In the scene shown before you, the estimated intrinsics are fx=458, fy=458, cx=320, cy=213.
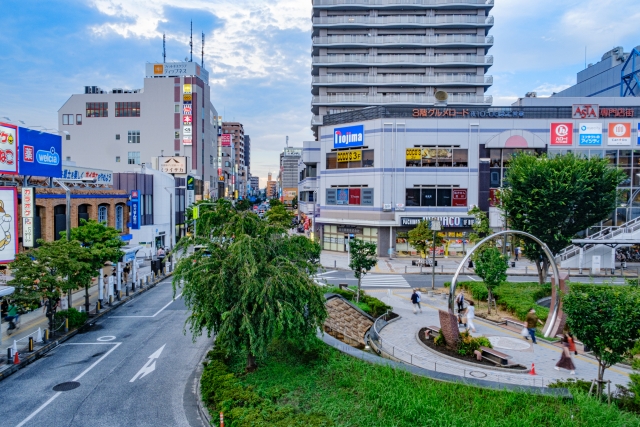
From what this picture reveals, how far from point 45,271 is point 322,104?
5463cm

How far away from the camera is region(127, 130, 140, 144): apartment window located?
271 feet

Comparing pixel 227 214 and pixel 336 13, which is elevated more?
pixel 336 13

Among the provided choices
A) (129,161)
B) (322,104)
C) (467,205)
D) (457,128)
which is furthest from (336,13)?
(129,161)

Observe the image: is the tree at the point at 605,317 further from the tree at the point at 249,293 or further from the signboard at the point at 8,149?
the signboard at the point at 8,149

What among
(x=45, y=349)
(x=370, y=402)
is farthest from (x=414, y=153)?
(x=370, y=402)

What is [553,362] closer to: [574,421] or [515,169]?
[574,421]

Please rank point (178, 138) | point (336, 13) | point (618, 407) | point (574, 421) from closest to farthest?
1. point (574, 421)
2. point (618, 407)
3. point (336, 13)
4. point (178, 138)

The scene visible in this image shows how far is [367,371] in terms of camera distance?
47.4 ft

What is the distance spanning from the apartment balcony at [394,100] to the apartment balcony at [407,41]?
732 cm

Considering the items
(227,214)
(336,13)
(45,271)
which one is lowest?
(45,271)

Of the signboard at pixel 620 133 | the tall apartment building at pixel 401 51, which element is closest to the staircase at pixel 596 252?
the signboard at pixel 620 133

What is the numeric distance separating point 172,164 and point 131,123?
16492 mm

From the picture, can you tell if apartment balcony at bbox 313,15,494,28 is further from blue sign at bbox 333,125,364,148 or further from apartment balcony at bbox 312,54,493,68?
blue sign at bbox 333,125,364,148

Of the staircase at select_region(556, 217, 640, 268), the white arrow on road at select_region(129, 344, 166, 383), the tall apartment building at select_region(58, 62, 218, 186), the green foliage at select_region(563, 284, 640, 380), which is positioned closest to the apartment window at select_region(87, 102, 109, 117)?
the tall apartment building at select_region(58, 62, 218, 186)
